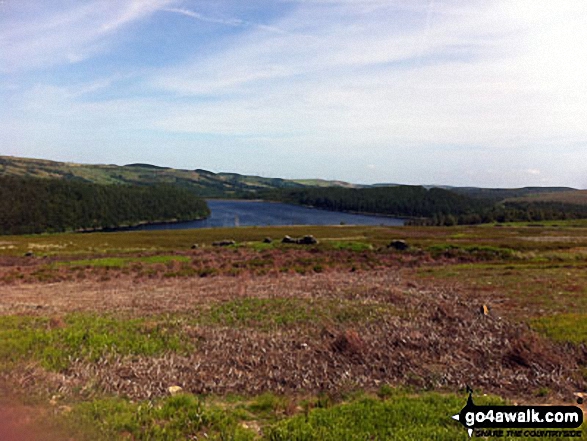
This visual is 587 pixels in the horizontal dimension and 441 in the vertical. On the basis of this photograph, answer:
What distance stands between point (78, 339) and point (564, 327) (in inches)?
662

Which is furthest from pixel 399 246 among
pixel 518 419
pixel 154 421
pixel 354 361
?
pixel 154 421

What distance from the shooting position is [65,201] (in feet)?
579

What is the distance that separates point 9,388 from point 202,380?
4229 mm

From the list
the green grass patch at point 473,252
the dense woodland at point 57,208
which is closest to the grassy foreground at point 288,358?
the green grass patch at point 473,252

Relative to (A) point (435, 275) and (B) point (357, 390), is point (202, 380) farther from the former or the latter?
(A) point (435, 275)

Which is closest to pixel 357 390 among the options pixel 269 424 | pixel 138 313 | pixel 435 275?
pixel 269 424

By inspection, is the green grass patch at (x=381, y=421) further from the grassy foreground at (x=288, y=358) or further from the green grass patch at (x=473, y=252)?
the green grass patch at (x=473, y=252)

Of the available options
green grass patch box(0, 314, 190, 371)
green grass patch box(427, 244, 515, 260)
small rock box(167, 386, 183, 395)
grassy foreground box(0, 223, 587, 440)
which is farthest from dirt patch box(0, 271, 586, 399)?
green grass patch box(427, 244, 515, 260)

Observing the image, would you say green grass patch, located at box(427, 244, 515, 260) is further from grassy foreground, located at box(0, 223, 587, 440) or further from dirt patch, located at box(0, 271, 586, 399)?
dirt patch, located at box(0, 271, 586, 399)

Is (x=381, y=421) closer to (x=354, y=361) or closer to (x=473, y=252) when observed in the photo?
(x=354, y=361)

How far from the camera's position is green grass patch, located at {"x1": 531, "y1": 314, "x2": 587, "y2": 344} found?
12250mm

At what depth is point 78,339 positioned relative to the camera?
468 inches

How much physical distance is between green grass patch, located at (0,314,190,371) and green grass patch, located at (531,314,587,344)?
12500 mm

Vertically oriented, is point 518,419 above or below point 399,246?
above
